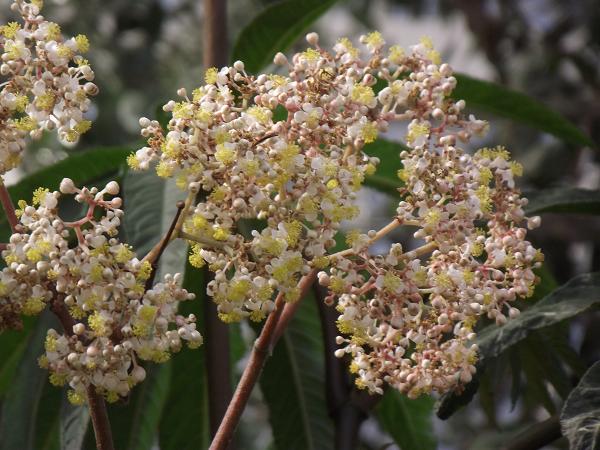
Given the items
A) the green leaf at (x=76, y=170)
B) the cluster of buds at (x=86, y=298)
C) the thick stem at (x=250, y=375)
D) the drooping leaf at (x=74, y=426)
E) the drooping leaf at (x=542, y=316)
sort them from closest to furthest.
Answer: the cluster of buds at (x=86, y=298)
the thick stem at (x=250, y=375)
the drooping leaf at (x=74, y=426)
the drooping leaf at (x=542, y=316)
the green leaf at (x=76, y=170)

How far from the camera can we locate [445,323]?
96 cm

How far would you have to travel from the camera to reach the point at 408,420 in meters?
1.54

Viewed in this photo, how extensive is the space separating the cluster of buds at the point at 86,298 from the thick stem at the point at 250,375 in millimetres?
106

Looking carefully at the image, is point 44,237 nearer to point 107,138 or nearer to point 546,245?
point 546,245

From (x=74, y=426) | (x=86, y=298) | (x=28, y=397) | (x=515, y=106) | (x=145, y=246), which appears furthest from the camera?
(x=515, y=106)

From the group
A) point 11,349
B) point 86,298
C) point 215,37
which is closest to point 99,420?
point 86,298

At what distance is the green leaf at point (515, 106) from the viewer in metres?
1.57

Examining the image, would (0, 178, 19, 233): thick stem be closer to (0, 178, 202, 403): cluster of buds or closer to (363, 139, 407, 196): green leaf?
(0, 178, 202, 403): cluster of buds

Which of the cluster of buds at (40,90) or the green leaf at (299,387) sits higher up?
the cluster of buds at (40,90)

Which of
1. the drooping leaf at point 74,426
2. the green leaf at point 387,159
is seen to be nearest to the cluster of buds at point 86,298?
the drooping leaf at point 74,426

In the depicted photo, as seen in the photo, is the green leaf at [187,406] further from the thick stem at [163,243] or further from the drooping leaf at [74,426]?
the thick stem at [163,243]

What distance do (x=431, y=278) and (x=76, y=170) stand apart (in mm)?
706

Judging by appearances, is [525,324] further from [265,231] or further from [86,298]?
[86,298]

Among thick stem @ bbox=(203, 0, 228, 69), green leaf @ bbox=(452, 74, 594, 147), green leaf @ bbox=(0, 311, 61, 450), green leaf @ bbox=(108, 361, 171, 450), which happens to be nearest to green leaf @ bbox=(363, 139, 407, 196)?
green leaf @ bbox=(452, 74, 594, 147)
